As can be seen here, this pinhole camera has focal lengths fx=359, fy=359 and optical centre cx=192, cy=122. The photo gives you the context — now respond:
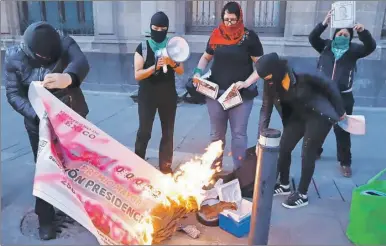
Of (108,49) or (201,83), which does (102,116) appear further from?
(201,83)

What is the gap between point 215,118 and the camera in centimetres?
379

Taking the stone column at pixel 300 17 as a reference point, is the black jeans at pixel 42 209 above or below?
below

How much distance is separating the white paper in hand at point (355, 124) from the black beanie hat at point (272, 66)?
817mm

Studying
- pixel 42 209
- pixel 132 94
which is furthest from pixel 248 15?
pixel 42 209

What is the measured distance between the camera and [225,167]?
4.39 meters

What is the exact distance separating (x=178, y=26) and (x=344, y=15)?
488 centimetres

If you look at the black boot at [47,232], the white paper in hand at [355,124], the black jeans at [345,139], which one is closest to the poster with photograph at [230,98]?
the white paper in hand at [355,124]

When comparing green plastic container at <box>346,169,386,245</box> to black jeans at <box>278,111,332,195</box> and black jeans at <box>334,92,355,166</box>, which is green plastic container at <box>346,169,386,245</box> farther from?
black jeans at <box>334,92,355,166</box>

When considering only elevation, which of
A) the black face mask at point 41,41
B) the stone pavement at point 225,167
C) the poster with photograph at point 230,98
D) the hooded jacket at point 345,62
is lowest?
the stone pavement at point 225,167

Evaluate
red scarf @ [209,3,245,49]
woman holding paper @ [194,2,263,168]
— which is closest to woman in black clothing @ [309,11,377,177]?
woman holding paper @ [194,2,263,168]

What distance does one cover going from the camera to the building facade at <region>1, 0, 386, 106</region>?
24.1ft

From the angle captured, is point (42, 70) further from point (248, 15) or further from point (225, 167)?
point (248, 15)

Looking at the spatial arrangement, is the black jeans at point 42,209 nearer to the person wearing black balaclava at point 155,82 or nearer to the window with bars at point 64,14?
the person wearing black balaclava at point 155,82

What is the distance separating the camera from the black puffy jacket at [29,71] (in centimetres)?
281
